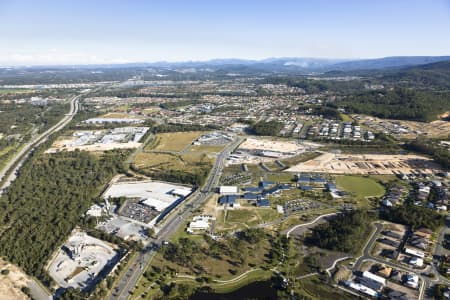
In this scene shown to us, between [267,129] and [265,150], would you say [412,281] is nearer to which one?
[265,150]

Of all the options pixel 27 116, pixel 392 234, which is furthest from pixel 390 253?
pixel 27 116

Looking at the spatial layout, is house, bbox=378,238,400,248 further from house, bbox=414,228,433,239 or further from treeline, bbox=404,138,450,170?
treeline, bbox=404,138,450,170

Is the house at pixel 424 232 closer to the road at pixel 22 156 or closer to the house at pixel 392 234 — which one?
the house at pixel 392 234

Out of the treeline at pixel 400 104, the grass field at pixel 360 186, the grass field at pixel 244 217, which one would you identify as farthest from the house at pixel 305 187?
the treeline at pixel 400 104

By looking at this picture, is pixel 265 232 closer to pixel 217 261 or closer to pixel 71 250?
pixel 217 261

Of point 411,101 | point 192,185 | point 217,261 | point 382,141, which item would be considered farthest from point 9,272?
point 411,101
